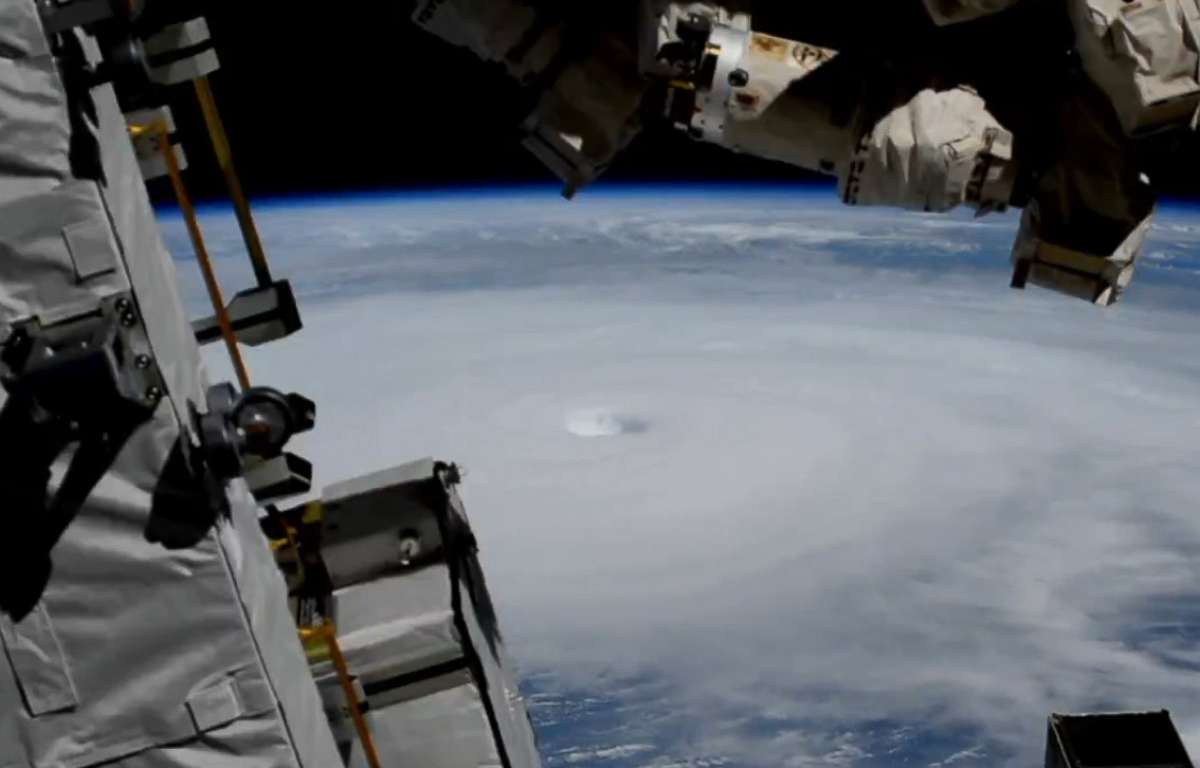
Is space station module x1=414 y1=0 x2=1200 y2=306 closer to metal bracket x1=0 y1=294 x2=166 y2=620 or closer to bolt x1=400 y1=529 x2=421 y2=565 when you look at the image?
bolt x1=400 y1=529 x2=421 y2=565

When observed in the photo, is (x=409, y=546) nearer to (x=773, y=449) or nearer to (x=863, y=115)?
(x=863, y=115)

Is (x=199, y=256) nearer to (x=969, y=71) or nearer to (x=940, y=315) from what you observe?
(x=969, y=71)

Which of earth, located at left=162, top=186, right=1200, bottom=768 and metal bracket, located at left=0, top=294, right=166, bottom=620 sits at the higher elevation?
metal bracket, located at left=0, top=294, right=166, bottom=620

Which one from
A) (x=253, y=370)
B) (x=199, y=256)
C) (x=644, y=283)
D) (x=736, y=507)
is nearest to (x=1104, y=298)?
(x=199, y=256)

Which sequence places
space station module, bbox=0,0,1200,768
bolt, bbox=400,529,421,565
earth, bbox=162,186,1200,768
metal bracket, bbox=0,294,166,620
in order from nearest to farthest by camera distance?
metal bracket, bbox=0,294,166,620
space station module, bbox=0,0,1200,768
bolt, bbox=400,529,421,565
earth, bbox=162,186,1200,768

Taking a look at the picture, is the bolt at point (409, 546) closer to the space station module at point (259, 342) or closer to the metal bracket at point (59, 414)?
the space station module at point (259, 342)

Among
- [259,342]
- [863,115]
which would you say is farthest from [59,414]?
[863,115]

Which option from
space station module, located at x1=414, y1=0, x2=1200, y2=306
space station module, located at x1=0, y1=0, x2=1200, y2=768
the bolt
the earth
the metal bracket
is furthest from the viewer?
the earth

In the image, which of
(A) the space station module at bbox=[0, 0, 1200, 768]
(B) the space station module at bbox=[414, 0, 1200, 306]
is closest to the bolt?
(A) the space station module at bbox=[0, 0, 1200, 768]
